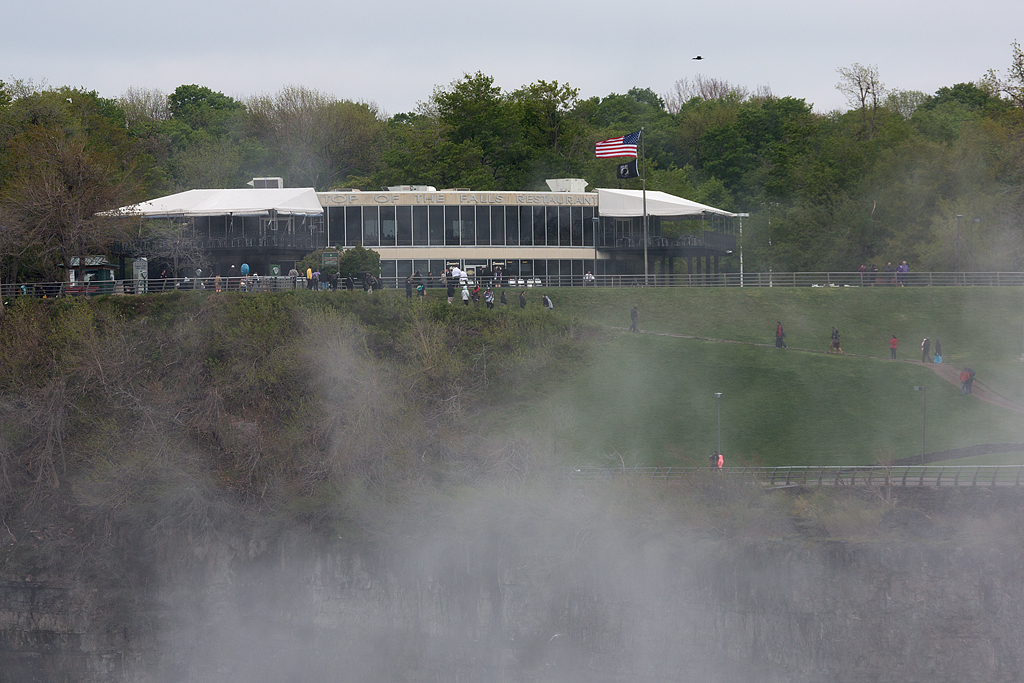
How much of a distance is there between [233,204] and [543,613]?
97.7 ft

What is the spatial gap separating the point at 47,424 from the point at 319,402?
11381 millimetres

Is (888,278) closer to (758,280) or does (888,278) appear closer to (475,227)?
(758,280)

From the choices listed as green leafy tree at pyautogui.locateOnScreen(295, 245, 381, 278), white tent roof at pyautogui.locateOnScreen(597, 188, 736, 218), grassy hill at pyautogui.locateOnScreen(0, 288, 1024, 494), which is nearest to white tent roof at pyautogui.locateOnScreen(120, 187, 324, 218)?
green leafy tree at pyautogui.locateOnScreen(295, 245, 381, 278)

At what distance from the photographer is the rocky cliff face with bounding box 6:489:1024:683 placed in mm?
32438

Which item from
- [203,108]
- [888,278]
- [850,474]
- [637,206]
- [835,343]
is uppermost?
[203,108]

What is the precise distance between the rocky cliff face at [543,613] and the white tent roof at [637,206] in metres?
27.6

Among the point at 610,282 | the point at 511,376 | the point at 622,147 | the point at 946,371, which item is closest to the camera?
the point at 946,371

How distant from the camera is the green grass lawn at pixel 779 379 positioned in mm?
37688

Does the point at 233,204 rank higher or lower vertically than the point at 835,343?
higher

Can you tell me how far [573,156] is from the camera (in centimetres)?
8375

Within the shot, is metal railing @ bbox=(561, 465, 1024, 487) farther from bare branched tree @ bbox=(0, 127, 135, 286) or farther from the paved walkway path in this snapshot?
bare branched tree @ bbox=(0, 127, 135, 286)

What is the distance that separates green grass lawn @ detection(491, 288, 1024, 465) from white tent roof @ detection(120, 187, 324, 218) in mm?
15457

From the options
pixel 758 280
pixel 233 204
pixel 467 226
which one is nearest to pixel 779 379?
pixel 758 280

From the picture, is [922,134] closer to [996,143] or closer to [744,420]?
[996,143]
